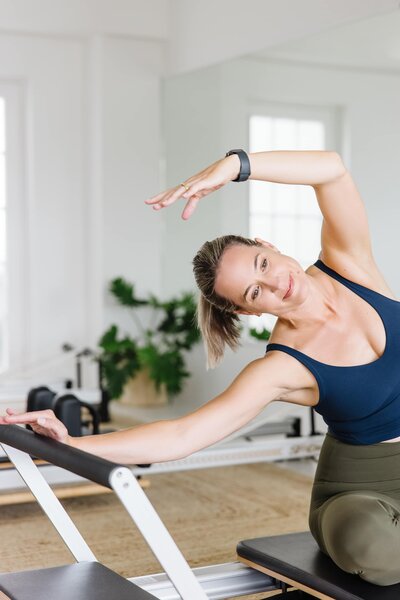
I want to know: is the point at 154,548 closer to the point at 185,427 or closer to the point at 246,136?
the point at 185,427

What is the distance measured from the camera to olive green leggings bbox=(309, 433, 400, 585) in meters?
1.91

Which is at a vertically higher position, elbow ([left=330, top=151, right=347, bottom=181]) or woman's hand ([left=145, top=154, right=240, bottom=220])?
elbow ([left=330, top=151, right=347, bottom=181])

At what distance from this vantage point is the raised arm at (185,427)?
1.77 meters

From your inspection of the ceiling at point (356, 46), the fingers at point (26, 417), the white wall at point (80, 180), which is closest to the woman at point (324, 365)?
the fingers at point (26, 417)

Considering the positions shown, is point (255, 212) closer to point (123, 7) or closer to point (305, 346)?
point (123, 7)

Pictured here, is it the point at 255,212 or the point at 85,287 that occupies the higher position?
the point at 255,212

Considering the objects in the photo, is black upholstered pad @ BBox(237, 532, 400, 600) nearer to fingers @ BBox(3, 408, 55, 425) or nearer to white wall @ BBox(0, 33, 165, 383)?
fingers @ BBox(3, 408, 55, 425)

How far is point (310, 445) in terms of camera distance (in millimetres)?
3988

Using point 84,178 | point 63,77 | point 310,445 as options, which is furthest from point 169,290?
point 310,445

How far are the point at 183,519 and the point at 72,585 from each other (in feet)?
5.86

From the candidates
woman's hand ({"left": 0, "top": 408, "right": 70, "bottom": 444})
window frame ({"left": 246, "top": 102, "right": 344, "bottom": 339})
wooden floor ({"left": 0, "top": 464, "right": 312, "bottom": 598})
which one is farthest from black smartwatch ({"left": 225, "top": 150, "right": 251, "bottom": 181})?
window frame ({"left": 246, "top": 102, "right": 344, "bottom": 339})

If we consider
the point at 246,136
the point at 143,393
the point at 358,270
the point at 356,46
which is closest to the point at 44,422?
the point at 358,270

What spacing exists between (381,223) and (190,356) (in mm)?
2104

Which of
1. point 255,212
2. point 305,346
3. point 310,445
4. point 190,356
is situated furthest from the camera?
point 190,356
